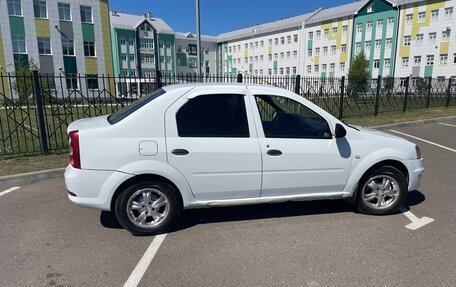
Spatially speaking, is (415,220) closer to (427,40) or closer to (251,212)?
(251,212)

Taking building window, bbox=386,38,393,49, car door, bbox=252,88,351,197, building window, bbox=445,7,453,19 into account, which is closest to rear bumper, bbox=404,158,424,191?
car door, bbox=252,88,351,197

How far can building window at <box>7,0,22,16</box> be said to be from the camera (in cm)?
3086

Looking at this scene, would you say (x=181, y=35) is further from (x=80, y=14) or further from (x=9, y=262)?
(x=9, y=262)

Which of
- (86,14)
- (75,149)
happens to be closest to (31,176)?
(75,149)

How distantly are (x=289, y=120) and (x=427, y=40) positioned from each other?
49200 mm

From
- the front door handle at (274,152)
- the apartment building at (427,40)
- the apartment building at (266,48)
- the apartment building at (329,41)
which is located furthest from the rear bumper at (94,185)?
the apartment building at (266,48)

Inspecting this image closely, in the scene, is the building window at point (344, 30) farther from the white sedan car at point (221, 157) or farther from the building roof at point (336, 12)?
the white sedan car at point (221, 157)

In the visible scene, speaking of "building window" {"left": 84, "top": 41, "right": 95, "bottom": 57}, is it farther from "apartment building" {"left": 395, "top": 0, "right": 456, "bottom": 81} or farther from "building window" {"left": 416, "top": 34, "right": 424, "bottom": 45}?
"building window" {"left": 416, "top": 34, "right": 424, "bottom": 45}

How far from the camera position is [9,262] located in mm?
2969

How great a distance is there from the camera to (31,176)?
5.46m

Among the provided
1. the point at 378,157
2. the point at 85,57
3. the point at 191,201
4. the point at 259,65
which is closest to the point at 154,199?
the point at 191,201

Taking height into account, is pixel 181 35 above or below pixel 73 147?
above

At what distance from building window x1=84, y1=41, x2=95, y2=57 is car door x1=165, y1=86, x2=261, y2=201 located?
1440 inches

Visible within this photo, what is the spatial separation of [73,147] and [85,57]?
3623cm
